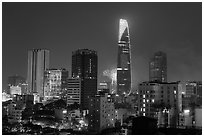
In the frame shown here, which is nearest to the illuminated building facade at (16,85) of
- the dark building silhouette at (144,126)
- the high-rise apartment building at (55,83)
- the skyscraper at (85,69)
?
the high-rise apartment building at (55,83)

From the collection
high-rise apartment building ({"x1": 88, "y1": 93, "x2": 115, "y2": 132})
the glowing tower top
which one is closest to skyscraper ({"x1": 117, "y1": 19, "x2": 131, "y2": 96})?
the glowing tower top

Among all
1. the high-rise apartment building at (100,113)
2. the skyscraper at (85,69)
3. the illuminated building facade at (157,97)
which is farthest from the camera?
the skyscraper at (85,69)

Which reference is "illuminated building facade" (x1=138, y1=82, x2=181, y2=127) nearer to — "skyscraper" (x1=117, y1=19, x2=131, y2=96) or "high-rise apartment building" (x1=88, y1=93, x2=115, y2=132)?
"high-rise apartment building" (x1=88, y1=93, x2=115, y2=132)

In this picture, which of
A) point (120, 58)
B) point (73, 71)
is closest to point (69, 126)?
point (73, 71)

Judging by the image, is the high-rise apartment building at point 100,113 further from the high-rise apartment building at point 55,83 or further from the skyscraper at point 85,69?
the high-rise apartment building at point 55,83

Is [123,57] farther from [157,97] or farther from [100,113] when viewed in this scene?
[100,113]

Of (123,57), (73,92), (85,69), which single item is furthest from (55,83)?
(123,57)
